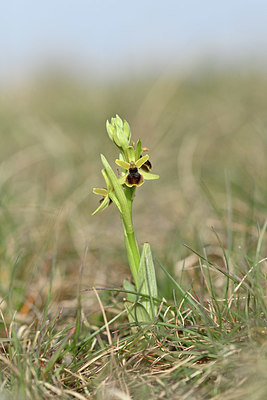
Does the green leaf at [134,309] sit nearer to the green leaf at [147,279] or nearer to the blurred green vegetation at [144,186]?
the green leaf at [147,279]

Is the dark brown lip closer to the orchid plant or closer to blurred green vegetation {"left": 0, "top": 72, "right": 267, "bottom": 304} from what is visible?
the orchid plant

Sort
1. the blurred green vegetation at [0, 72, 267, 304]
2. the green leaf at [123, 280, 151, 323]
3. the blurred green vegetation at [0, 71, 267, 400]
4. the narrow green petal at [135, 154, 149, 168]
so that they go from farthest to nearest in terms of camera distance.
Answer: the blurred green vegetation at [0, 72, 267, 304] < the green leaf at [123, 280, 151, 323] < the narrow green petal at [135, 154, 149, 168] < the blurred green vegetation at [0, 71, 267, 400]

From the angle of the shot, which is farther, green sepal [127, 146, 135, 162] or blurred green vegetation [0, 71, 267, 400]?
green sepal [127, 146, 135, 162]

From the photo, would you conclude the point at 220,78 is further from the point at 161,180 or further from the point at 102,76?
the point at 161,180

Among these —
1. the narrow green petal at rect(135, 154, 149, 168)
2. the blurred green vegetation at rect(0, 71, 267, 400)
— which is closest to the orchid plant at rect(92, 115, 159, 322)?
the narrow green petal at rect(135, 154, 149, 168)

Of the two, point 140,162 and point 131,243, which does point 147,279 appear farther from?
point 140,162

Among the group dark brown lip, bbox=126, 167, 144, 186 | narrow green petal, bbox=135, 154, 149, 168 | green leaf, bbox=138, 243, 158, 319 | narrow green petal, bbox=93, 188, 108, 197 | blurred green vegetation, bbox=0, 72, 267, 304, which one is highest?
Answer: narrow green petal, bbox=135, 154, 149, 168

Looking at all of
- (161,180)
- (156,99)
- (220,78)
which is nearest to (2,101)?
(156,99)

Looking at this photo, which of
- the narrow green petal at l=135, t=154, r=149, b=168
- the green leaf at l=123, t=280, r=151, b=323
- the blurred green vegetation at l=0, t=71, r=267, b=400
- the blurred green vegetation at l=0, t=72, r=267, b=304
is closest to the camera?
the blurred green vegetation at l=0, t=71, r=267, b=400
